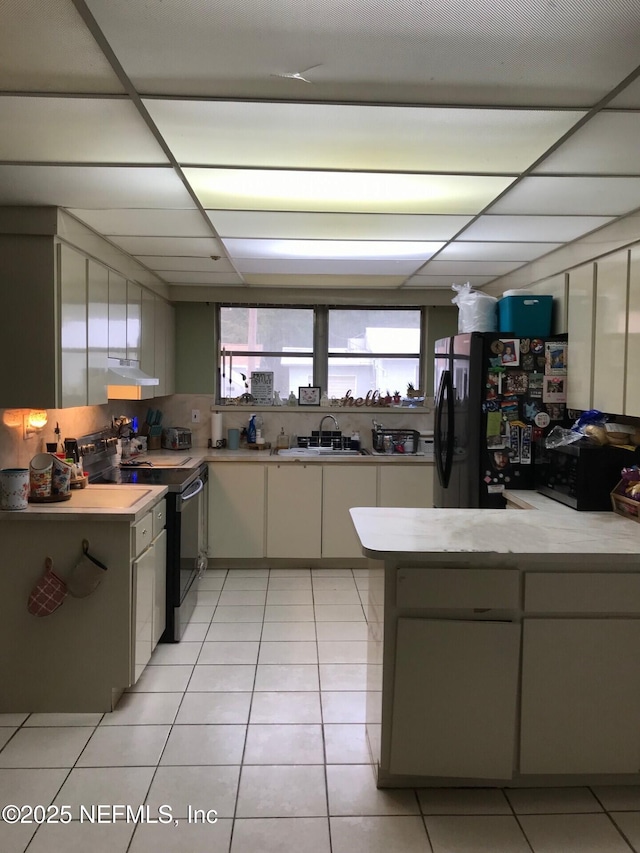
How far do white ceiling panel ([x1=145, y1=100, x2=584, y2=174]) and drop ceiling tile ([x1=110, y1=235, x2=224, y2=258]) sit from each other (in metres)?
1.26

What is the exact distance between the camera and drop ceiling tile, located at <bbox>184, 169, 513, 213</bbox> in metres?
2.37

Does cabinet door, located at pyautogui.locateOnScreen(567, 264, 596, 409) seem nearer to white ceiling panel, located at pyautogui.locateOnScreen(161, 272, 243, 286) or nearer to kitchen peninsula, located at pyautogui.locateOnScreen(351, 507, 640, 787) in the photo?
kitchen peninsula, located at pyautogui.locateOnScreen(351, 507, 640, 787)

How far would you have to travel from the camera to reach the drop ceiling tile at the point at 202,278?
4.54m

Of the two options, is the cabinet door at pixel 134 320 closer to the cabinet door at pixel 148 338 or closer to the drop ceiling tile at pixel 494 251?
the cabinet door at pixel 148 338

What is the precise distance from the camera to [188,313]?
5.35 metres

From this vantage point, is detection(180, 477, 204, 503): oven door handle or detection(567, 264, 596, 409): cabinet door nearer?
detection(567, 264, 596, 409): cabinet door

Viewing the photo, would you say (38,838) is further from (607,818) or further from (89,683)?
(607,818)

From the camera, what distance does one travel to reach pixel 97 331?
3311 millimetres

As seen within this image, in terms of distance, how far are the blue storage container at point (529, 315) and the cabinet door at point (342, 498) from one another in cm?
163

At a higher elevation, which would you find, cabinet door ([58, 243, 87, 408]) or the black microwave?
cabinet door ([58, 243, 87, 408])

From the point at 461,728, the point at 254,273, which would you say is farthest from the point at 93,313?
the point at 461,728

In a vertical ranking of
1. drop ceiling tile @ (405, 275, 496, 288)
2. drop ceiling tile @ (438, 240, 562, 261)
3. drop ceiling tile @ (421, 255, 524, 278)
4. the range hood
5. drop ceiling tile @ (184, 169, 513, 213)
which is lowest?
the range hood

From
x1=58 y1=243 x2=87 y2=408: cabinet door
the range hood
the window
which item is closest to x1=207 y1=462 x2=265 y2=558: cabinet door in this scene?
the range hood

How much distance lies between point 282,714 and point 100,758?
757mm
